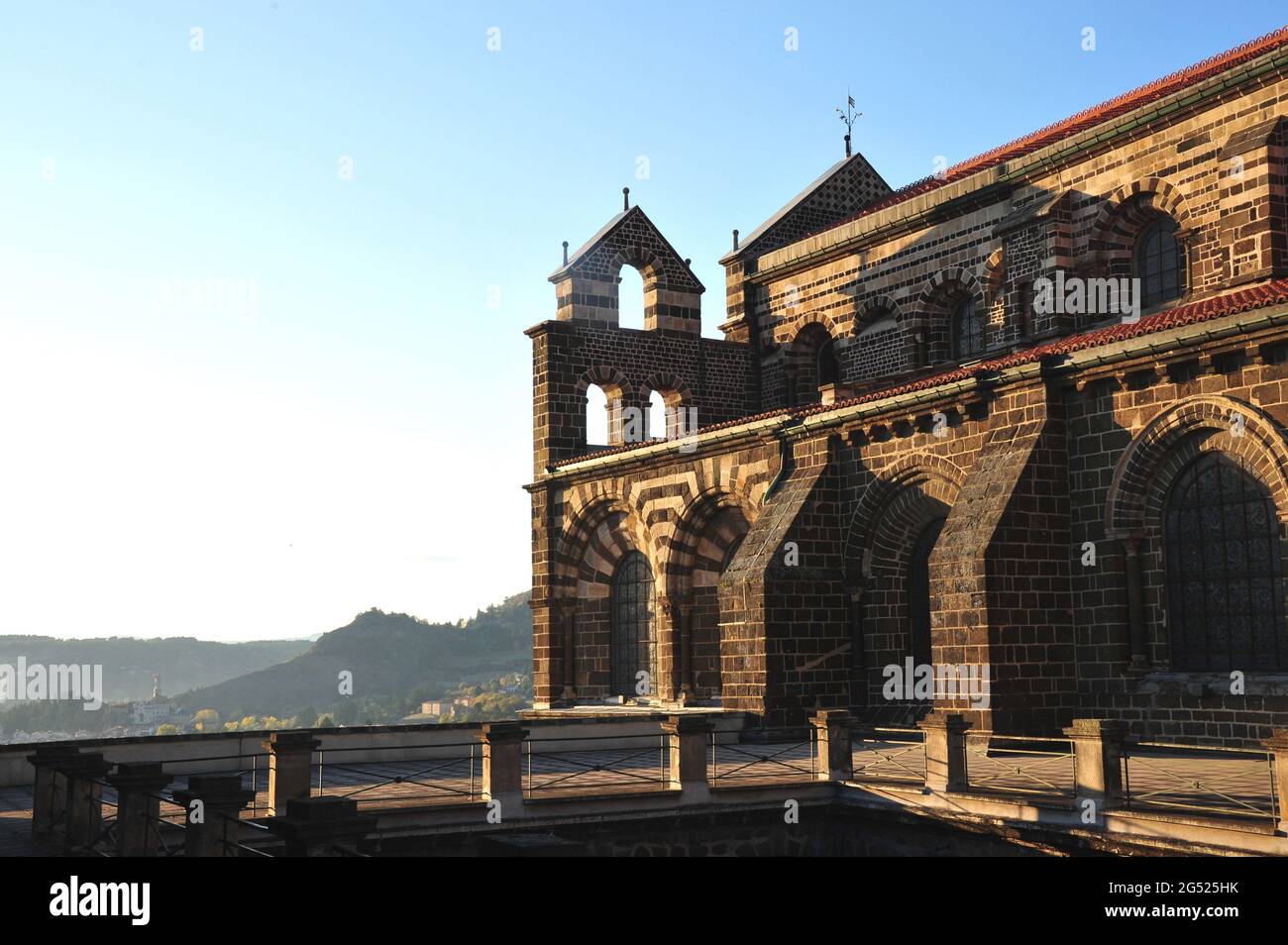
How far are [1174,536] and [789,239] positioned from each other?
16809 millimetres

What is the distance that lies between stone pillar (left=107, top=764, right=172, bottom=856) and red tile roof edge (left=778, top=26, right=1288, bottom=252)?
2033 centimetres

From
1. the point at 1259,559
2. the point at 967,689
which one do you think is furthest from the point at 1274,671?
the point at 967,689

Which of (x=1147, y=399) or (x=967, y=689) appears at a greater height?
(x=1147, y=399)

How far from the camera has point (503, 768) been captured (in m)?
15.4

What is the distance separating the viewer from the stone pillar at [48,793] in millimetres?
14266

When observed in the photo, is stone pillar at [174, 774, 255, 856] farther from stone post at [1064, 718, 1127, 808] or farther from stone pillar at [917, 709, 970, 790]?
Answer: stone post at [1064, 718, 1127, 808]

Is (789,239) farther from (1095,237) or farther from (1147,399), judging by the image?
(1147,399)

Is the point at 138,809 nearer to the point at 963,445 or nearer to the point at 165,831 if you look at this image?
the point at 165,831

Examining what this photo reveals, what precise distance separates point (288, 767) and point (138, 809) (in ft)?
8.95

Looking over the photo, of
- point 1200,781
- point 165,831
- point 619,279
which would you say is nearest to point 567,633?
→ point 619,279

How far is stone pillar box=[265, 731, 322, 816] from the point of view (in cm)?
1466

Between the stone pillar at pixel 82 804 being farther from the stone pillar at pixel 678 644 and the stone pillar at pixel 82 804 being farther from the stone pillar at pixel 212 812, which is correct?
the stone pillar at pixel 678 644

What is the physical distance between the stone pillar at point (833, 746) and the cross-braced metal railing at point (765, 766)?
0.19m

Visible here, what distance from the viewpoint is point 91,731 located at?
162 m
